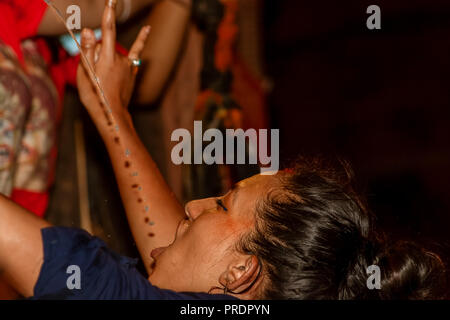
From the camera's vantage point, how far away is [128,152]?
0.65 metres

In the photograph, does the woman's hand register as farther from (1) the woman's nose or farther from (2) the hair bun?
(2) the hair bun

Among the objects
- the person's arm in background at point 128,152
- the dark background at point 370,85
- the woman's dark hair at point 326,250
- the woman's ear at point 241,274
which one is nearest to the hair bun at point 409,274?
the woman's dark hair at point 326,250

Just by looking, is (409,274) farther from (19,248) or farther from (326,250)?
(19,248)

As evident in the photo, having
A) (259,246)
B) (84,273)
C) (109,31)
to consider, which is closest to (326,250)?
(259,246)

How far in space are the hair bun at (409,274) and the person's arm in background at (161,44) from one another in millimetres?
425

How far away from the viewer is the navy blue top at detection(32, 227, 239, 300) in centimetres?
44

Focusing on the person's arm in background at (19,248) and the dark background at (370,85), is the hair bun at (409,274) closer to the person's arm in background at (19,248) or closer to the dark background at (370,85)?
the person's arm in background at (19,248)

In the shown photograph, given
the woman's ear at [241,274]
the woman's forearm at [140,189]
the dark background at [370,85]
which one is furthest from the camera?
the dark background at [370,85]

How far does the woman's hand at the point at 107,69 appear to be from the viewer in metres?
0.59

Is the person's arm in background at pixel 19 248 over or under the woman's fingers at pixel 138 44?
under

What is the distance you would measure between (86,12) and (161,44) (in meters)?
0.23

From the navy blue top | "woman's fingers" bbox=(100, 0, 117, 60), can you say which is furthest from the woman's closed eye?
"woman's fingers" bbox=(100, 0, 117, 60)

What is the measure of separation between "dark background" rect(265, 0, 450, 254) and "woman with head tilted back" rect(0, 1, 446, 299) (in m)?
1.72
